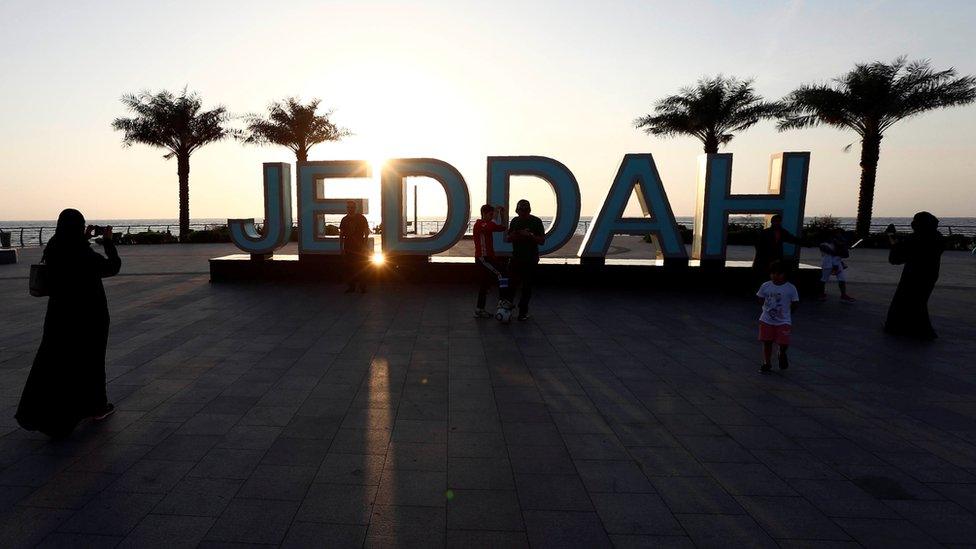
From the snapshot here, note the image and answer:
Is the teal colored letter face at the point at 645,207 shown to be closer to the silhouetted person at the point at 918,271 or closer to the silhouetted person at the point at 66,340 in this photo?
the silhouetted person at the point at 918,271

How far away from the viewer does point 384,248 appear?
42.9ft

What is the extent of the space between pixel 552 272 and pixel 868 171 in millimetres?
23861

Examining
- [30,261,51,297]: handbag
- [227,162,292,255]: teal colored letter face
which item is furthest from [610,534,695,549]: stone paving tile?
[227,162,292,255]: teal colored letter face

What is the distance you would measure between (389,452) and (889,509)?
3.49 m

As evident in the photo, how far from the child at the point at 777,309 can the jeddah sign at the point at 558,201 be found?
6.26 metres

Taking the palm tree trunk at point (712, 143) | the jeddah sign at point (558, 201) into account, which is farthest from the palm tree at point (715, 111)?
the jeddah sign at point (558, 201)

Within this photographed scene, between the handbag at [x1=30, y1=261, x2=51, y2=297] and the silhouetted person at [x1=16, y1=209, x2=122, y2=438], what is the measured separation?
20 mm

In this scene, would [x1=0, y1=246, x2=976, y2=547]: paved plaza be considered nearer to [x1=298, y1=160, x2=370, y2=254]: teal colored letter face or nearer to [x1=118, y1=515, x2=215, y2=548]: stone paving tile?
[x1=118, y1=515, x2=215, y2=548]: stone paving tile

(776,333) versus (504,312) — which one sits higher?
(776,333)

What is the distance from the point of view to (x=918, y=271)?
786 cm

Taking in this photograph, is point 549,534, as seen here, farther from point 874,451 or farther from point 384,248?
point 384,248

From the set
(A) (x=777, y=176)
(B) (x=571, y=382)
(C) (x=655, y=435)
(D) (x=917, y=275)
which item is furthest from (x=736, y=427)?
(A) (x=777, y=176)

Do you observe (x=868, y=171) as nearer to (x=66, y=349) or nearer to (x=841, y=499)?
(x=841, y=499)

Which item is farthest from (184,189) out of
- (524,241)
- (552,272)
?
(524,241)
